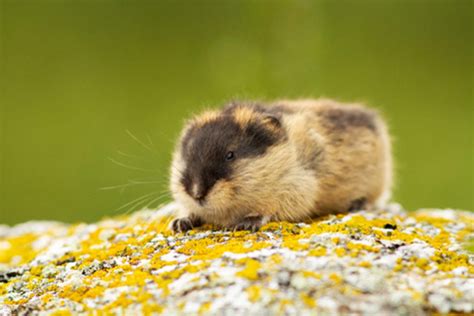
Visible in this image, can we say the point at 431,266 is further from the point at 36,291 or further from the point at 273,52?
the point at 273,52

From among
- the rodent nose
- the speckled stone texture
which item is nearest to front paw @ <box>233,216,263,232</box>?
the speckled stone texture

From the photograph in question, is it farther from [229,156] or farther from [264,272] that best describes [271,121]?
[264,272]

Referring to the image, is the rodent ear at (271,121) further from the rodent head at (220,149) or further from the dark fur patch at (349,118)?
the dark fur patch at (349,118)

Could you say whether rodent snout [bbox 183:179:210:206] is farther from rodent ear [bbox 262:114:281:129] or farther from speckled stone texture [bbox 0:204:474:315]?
rodent ear [bbox 262:114:281:129]

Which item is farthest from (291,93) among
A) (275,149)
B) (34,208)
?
(34,208)

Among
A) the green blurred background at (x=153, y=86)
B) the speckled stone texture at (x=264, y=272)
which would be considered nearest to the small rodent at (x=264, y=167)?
the speckled stone texture at (x=264, y=272)

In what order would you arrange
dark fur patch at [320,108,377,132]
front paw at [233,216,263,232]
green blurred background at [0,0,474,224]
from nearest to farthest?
front paw at [233,216,263,232] < dark fur patch at [320,108,377,132] < green blurred background at [0,0,474,224]

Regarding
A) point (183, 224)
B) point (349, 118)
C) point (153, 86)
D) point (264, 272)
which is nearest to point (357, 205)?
point (349, 118)
